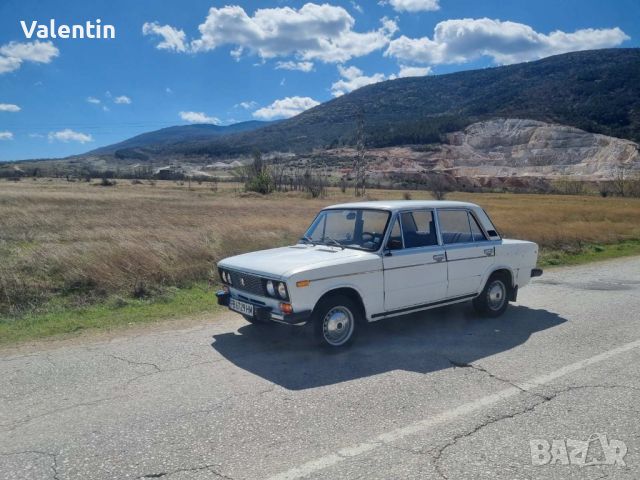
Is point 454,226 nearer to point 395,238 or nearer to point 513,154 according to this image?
point 395,238

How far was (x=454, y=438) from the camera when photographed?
12.7ft

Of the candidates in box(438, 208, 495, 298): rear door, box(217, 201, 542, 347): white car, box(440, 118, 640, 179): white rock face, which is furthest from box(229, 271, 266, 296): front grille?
box(440, 118, 640, 179): white rock face

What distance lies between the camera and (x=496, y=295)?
7.62 m

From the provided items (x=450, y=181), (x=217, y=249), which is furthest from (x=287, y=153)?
(x=217, y=249)

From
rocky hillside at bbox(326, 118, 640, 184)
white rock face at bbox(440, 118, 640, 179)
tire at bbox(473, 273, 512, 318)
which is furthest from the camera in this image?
rocky hillside at bbox(326, 118, 640, 184)

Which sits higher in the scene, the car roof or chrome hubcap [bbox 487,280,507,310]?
the car roof

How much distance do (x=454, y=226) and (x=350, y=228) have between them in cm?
Result: 153

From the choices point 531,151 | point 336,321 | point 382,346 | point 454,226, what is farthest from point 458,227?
point 531,151

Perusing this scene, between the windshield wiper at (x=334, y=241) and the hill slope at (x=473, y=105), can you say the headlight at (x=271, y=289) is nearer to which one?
the windshield wiper at (x=334, y=241)

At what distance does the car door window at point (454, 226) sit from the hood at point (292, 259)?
4.48 feet

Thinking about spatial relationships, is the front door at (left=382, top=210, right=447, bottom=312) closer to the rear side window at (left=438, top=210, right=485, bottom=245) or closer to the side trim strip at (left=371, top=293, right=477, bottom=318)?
the side trim strip at (left=371, top=293, right=477, bottom=318)

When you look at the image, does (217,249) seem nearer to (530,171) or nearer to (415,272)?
(415,272)

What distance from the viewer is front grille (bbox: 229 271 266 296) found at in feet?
19.5

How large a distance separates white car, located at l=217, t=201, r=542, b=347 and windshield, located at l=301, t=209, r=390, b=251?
0.01m
